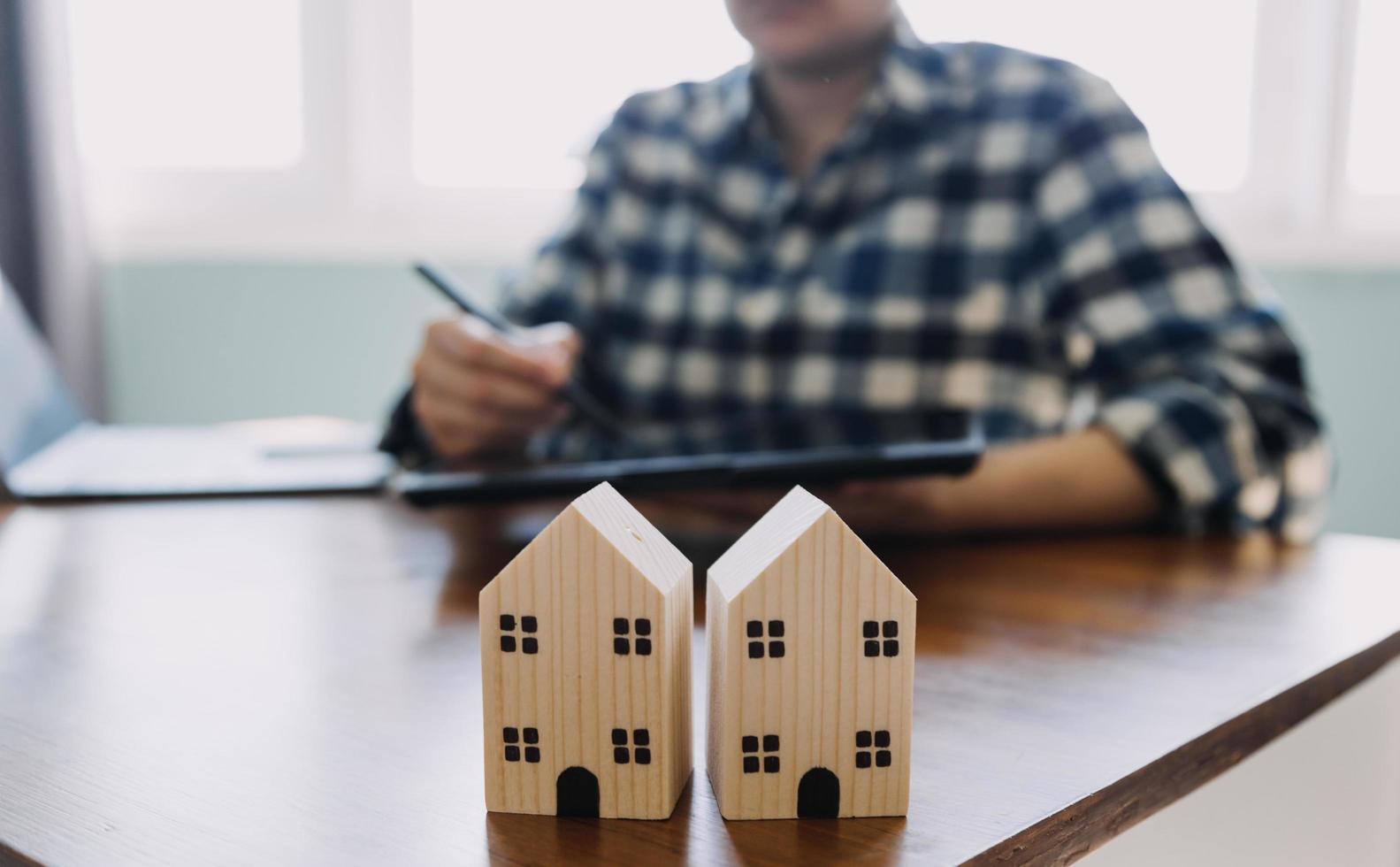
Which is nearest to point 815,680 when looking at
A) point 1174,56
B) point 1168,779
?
point 1168,779

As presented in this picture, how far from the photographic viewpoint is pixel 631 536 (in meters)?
0.34

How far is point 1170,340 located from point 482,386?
555 millimetres

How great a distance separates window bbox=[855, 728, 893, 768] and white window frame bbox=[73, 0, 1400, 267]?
1983 millimetres

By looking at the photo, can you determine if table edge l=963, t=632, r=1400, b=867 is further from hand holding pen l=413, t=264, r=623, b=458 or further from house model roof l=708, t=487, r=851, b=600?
hand holding pen l=413, t=264, r=623, b=458

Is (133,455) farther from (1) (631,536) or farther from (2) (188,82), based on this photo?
(2) (188,82)

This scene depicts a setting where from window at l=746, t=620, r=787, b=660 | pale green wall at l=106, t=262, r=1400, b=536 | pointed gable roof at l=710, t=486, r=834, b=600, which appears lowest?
pale green wall at l=106, t=262, r=1400, b=536

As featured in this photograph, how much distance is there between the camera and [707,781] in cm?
36

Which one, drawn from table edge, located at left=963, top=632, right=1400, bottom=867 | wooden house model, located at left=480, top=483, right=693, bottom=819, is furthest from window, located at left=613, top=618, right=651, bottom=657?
table edge, located at left=963, top=632, right=1400, bottom=867

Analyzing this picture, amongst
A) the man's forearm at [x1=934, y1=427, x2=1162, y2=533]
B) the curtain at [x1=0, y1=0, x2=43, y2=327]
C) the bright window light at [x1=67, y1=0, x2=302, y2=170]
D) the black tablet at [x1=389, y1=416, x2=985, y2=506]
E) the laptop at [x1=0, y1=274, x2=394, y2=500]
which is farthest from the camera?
the bright window light at [x1=67, y1=0, x2=302, y2=170]

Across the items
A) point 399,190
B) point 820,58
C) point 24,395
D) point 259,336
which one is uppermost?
point 820,58

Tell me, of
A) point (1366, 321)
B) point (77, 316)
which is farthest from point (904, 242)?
point (77, 316)

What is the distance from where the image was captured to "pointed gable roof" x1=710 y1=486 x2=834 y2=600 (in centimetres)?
32

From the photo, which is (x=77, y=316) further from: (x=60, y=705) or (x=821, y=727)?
(x=821, y=727)

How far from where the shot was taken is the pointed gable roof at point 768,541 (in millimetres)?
322
